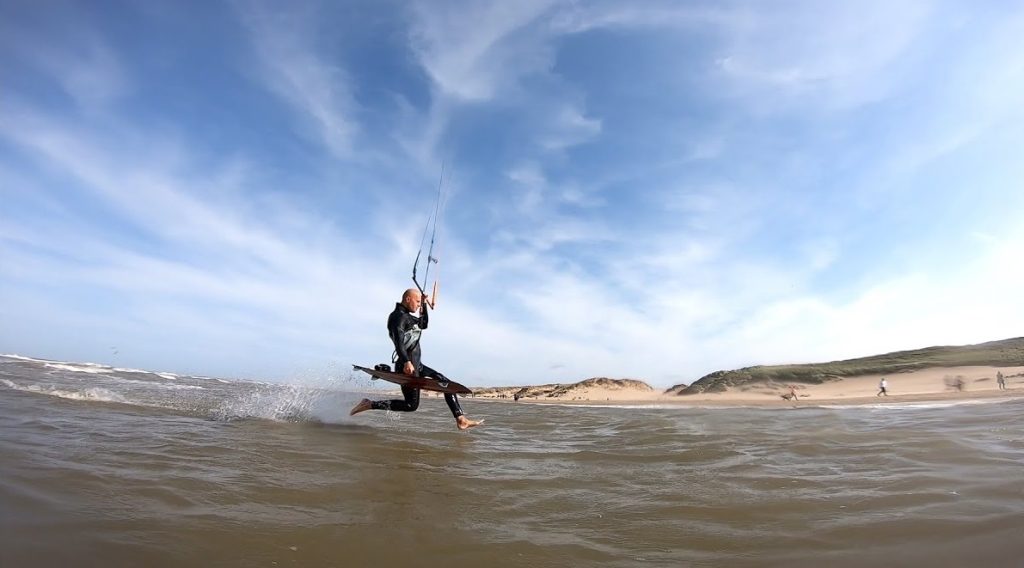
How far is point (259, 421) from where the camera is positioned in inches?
356

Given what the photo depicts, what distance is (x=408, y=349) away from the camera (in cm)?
909

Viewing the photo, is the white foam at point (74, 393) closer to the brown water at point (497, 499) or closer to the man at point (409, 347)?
the brown water at point (497, 499)

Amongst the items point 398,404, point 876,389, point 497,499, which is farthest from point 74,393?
point 876,389

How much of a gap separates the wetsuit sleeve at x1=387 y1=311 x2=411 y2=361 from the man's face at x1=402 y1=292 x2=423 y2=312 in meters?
0.29

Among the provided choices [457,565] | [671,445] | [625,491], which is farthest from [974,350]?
[457,565]

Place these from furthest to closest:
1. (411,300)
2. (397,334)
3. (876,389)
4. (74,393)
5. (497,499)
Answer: (876,389) < (74,393) < (411,300) < (397,334) < (497,499)

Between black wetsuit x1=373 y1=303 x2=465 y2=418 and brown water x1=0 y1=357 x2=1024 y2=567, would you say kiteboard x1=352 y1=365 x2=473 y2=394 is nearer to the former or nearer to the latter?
black wetsuit x1=373 y1=303 x2=465 y2=418

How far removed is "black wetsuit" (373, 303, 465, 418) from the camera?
8898mm

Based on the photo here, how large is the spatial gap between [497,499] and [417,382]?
4982 millimetres

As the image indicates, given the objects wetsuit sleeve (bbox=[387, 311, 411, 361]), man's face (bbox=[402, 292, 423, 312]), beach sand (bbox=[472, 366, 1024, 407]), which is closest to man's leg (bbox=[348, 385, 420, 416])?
wetsuit sleeve (bbox=[387, 311, 411, 361])

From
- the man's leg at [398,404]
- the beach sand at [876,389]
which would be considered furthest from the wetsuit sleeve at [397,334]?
the beach sand at [876,389]

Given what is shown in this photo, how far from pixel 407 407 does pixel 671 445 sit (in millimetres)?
4879

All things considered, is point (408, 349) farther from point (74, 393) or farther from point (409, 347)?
point (74, 393)

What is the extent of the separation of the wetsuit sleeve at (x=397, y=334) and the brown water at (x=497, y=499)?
1862mm
